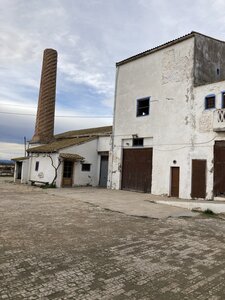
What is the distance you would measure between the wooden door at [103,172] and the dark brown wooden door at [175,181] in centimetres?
655

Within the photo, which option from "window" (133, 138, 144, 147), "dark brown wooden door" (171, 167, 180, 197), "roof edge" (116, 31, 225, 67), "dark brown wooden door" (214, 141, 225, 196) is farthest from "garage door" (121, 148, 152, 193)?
"roof edge" (116, 31, 225, 67)

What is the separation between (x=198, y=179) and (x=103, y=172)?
28.8 feet

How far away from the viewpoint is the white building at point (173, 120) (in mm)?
14031

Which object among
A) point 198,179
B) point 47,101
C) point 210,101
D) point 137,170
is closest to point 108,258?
point 198,179

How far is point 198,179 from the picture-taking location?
14398 mm

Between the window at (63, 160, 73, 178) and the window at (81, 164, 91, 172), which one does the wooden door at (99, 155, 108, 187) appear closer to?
the window at (81, 164, 91, 172)

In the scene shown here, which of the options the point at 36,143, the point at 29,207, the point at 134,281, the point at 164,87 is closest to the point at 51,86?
the point at 36,143

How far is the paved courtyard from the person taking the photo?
3.66 meters

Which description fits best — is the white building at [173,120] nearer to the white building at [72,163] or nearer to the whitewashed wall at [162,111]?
the whitewashed wall at [162,111]

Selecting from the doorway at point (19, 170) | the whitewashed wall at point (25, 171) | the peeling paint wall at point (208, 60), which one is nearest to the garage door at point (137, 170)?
the peeling paint wall at point (208, 60)

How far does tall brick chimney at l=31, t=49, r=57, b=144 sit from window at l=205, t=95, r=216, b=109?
1599 centimetres

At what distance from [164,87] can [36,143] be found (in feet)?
45.9

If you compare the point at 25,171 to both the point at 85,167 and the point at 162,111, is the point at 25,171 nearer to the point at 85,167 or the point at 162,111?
the point at 85,167

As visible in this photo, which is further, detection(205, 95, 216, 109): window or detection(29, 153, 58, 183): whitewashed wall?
detection(29, 153, 58, 183): whitewashed wall
